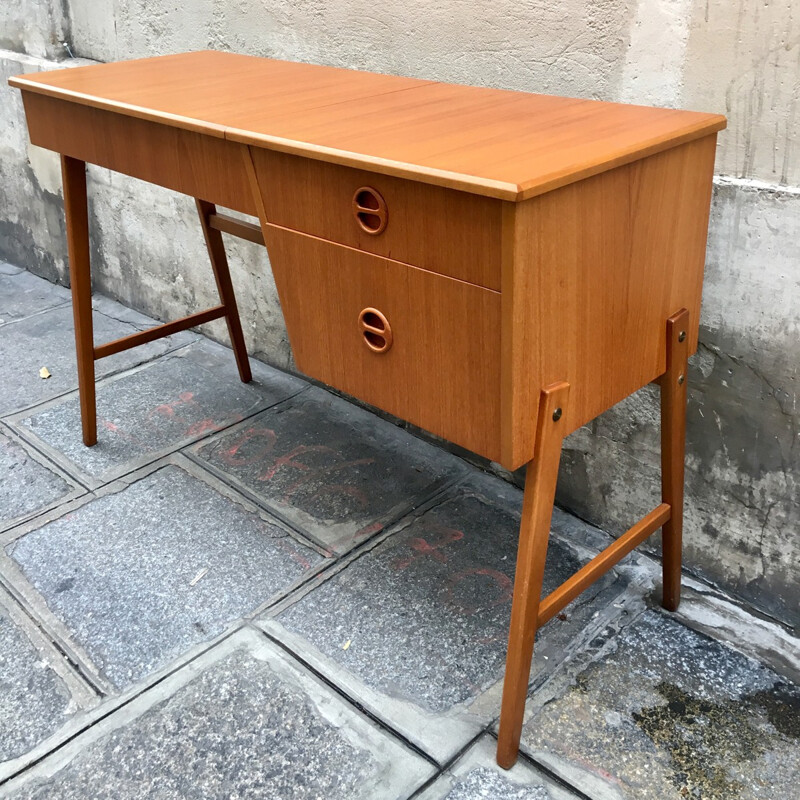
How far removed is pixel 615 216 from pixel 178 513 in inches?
56.5

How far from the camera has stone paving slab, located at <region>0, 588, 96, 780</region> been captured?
5.44 feet

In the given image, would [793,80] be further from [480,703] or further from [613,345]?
[480,703]

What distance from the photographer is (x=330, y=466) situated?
2.48 metres

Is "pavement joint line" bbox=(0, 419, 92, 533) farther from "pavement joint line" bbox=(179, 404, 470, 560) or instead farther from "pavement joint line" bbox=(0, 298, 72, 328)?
"pavement joint line" bbox=(0, 298, 72, 328)

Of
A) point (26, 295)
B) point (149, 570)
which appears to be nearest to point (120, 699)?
point (149, 570)

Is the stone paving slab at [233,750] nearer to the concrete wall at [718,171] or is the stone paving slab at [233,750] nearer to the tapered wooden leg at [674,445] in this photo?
the tapered wooden leg at [674,445]

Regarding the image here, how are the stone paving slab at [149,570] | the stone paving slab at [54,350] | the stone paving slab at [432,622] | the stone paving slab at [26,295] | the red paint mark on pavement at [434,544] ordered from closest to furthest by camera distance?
the stone paving slab at [432,622] < the stone paving slab at [149,570] < the red paint mark on pavement at [434,544] < the stone paving slab at [54,350] < the stone paving slab at [26,295]

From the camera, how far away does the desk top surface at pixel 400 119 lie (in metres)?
1.27

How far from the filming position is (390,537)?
2188 millimetres

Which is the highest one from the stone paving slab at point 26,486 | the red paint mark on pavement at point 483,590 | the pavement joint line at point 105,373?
the pavement joint line at point 105,373

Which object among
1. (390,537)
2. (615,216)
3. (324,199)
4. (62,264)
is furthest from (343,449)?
(62,264)

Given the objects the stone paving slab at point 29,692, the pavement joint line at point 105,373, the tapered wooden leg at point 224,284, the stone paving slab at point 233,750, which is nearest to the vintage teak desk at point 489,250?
the stone paving slab at point 233,750

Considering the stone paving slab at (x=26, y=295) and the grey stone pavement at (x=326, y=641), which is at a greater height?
the stone paving slab at (x=26, y=295)

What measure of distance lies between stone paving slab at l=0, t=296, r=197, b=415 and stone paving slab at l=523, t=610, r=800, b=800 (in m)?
2.00
